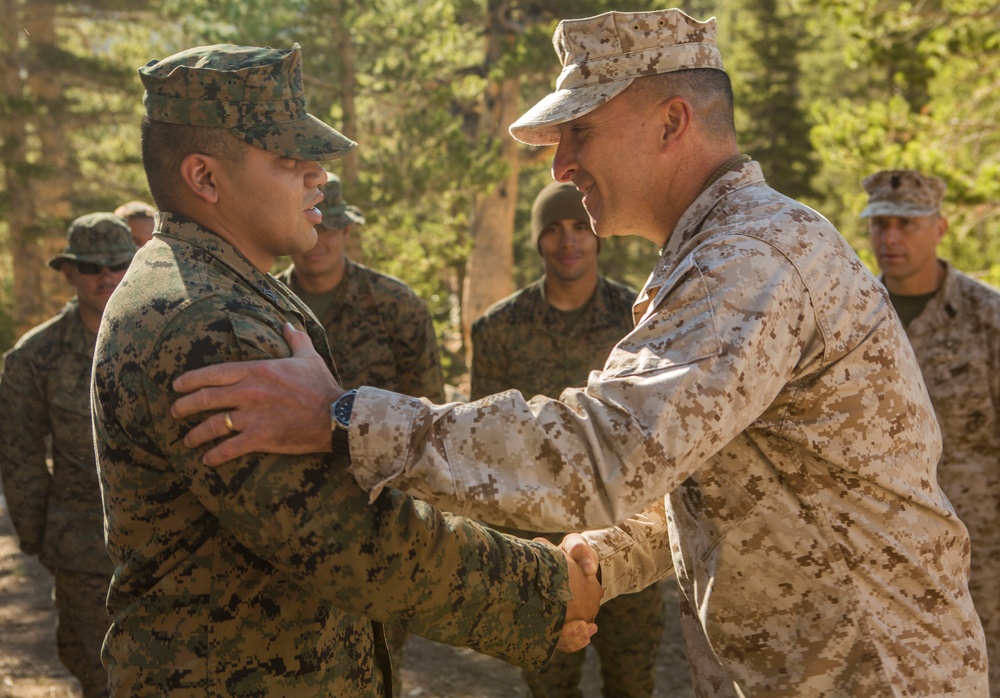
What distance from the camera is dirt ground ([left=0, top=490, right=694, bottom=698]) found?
6.30 meters

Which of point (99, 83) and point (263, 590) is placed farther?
point (99, 83)

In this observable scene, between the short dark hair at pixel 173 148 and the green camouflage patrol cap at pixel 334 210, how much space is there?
3236mm

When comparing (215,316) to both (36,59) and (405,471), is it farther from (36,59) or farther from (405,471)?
(36,59)

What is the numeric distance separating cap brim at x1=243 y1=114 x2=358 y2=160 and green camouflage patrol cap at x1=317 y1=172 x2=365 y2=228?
3.24 m

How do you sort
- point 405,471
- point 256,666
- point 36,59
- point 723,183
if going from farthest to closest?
point 36,59
point 723,183
point 256,666
point 405,471

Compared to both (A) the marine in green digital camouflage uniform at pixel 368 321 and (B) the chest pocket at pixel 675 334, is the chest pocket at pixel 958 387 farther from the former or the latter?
(B) the chest pocket at pixel 675 334

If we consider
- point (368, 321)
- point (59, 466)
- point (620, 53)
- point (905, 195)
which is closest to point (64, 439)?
point (59, 466)

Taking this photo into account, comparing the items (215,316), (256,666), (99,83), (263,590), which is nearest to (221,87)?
(215,316)

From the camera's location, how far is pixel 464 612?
95.6 inches

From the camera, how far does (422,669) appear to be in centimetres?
676

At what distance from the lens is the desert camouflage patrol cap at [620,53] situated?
2.61 metres

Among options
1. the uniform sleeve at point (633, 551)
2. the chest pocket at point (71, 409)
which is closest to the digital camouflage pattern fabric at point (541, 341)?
the chest pocket at point (71, 409)

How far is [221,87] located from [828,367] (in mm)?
1651

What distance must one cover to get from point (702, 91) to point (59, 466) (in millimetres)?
4226
